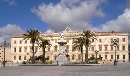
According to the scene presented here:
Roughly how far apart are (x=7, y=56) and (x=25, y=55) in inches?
562

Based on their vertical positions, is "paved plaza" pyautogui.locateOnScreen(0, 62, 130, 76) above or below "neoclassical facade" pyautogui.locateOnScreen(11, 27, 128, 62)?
below

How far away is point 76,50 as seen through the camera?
10881cm

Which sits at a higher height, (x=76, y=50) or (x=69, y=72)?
(x=76, y=50)

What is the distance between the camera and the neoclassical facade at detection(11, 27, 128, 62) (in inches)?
4109

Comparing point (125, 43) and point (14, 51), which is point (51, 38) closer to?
point (14, 51)

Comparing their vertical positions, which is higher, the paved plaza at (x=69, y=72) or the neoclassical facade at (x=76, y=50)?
the neoclassical facade at (x=76, y=50)

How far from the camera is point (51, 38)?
4313 inches

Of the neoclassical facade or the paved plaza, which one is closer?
the paved plaza

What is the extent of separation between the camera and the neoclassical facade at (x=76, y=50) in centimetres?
10438

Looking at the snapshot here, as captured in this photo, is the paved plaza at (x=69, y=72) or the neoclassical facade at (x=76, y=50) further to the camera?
the neoclassical facade at (x=76, y=50)

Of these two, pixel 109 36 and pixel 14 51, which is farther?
pixel 14 51

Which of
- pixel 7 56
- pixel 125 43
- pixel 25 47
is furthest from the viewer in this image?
pixel 7 56

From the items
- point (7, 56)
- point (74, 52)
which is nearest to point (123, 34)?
point (74, 52)

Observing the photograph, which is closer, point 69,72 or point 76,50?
point 69,72
